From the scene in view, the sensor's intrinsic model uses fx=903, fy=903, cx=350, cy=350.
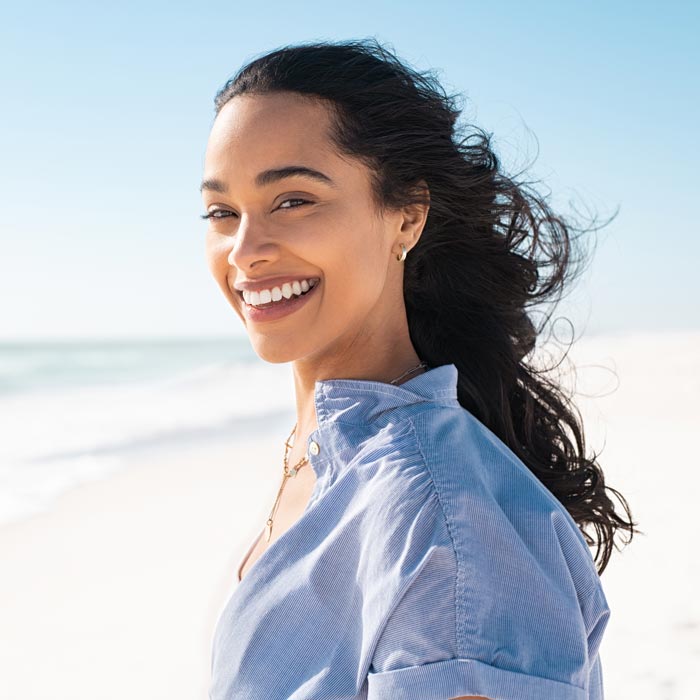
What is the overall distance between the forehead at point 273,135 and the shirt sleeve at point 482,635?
2.84ft

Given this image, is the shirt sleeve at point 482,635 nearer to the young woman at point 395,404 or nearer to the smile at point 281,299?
the young woman at point 395,404

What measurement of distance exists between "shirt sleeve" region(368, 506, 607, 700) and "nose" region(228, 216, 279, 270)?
2.45 ft

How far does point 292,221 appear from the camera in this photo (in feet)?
5.92

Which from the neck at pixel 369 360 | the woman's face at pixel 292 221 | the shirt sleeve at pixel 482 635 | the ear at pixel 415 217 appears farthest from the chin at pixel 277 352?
the shirt sleeve at pixel 482 635

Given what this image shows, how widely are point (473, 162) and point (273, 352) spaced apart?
73cm

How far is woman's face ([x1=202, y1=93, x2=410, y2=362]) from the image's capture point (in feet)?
5.91

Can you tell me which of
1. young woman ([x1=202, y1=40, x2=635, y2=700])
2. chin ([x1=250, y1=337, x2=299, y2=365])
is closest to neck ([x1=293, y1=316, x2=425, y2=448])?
young woman ([x1=202, y1=40, x2=635, y2=700])

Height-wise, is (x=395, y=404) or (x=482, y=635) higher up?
(x=395, y=404)

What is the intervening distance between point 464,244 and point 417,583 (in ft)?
3.81

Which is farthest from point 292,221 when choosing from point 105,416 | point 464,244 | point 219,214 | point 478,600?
point 105,416

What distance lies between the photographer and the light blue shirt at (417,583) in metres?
1.32

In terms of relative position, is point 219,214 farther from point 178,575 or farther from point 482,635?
point 178,575

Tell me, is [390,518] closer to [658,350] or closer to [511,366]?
[511,366]

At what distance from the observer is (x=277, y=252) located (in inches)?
71.7
